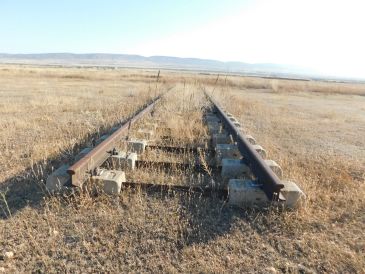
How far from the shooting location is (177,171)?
441cm

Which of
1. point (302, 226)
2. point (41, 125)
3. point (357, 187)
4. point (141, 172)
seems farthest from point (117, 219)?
point (41, 125)

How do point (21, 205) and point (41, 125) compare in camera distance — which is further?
point (41, 125)

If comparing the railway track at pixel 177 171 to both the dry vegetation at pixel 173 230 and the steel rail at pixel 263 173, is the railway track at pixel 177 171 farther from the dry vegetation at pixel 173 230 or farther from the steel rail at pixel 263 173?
the dry vegetation at pixel 173 230

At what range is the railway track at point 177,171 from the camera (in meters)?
3.52

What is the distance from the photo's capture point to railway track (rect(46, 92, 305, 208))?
3523 millimetres

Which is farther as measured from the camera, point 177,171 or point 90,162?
point 177,171

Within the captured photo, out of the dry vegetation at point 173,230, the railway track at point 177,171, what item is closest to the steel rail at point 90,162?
the railway track at point 177,171

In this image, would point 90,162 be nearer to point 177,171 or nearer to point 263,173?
point 177,171

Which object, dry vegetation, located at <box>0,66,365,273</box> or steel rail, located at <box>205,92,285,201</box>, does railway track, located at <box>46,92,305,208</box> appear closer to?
steel rail, located at <box>205,92,285,201</box>

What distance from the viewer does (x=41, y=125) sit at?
25.9 ft

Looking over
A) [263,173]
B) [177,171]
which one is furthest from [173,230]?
[177,171]

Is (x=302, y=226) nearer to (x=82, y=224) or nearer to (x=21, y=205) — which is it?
(x=82, y=224)

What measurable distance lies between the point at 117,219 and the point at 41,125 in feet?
18.2

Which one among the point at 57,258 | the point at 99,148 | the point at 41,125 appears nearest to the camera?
the point at 57,258
